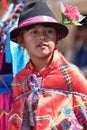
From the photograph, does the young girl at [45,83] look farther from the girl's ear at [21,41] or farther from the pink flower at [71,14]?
the pink flower at [71,14]

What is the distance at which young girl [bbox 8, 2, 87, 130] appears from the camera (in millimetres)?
3090

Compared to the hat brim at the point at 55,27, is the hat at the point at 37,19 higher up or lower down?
higher up

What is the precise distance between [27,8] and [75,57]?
121 inches

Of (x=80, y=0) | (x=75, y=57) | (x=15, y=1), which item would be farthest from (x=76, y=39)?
(x=15, y=1)

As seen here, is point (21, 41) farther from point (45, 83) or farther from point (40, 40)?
point (45, 83)

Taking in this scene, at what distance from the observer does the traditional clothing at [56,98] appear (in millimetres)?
3078

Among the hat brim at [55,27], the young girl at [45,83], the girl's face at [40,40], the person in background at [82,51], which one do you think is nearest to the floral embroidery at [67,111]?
the young girl at [45,83]

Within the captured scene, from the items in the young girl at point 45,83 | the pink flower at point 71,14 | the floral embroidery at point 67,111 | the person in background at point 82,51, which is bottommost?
the person in background at point 82,51

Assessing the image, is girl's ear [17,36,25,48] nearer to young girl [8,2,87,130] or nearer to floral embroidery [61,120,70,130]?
young girl [8,2,87,130]

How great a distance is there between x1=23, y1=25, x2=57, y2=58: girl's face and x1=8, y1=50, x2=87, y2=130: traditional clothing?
0.08 metres

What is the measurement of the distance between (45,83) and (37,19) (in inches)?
15.7

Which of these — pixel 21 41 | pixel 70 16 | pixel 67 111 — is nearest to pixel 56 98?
pixel 67 111

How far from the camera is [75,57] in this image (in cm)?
635

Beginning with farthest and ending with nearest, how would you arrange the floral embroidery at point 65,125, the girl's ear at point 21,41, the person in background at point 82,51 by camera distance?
the person in background at point 82,51 < the girl's ear at point 21,41 < the floral embroidery at point 65,125
